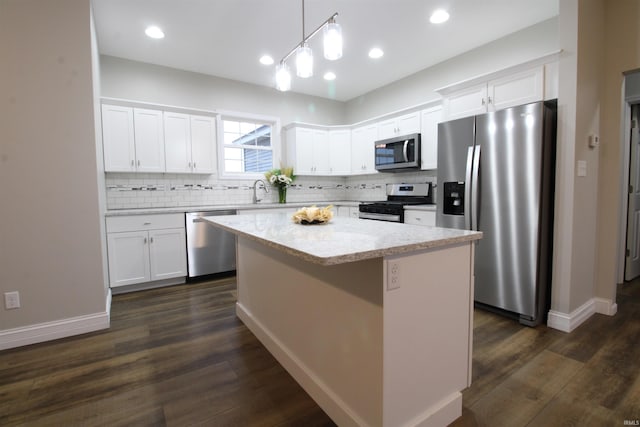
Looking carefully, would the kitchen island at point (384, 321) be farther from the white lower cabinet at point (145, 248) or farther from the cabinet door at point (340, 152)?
the cabinet door at point (340, 152)

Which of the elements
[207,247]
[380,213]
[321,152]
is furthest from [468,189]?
[207,247]

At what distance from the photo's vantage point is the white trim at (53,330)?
2.32 meters

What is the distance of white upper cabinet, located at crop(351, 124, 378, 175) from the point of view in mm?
4742

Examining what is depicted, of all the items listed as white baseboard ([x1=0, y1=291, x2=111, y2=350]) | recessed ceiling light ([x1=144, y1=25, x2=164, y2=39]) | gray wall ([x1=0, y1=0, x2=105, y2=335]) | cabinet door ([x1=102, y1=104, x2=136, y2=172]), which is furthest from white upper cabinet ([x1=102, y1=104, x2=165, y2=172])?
white baseboard ([x1=0, y1=291, x2=111, y2=350])

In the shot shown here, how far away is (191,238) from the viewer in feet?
12.6

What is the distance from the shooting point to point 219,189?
4.57 meters

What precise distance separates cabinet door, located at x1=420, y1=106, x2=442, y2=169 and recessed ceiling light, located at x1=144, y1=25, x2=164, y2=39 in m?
3.08

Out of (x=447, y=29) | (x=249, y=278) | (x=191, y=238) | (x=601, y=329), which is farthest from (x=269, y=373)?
(x=447, y=29)

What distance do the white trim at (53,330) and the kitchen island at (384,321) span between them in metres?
1.75

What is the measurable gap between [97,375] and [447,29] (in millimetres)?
4184

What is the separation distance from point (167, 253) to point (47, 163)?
159 centimetres

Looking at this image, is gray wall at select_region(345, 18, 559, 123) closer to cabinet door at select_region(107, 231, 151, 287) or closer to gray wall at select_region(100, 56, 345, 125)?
gray wall at select_region(100, 56, 345, 125)

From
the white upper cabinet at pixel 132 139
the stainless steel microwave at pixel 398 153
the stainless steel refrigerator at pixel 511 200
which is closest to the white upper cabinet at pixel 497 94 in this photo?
the stainless steel refrigerator at pixel 511 200

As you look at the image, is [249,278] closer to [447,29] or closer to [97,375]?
[97,375]
